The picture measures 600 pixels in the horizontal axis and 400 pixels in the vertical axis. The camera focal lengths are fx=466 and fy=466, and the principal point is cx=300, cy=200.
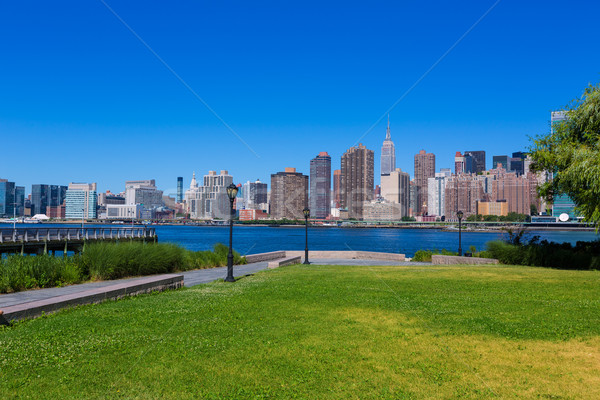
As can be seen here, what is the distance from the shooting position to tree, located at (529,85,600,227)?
20156mm

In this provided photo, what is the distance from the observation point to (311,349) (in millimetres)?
7059

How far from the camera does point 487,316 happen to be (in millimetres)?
9477

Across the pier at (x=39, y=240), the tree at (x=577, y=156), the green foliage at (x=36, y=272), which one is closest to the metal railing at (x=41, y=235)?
the pier at (x=39, y=240)

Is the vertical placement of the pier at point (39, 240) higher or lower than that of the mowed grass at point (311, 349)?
lower

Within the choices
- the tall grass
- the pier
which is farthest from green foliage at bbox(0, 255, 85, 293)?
the pier

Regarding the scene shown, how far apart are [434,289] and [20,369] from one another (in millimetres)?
10655

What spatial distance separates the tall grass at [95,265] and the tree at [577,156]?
1895cm

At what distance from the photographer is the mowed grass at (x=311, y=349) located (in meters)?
5.63

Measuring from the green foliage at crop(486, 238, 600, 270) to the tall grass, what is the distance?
17.4 meters

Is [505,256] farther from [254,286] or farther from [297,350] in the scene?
[297,350]

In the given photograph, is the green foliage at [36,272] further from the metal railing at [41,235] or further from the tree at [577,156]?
the metal railing at [41,235]

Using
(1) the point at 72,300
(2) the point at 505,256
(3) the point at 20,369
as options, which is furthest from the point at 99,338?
(2) the point at 505,256

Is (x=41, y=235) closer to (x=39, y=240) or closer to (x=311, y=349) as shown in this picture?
(x=39, y=240)

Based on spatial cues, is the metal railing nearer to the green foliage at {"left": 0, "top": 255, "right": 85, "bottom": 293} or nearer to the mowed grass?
the green foliage at {"left": 0, "top": 255, "right": 85, "bottom": 293}
